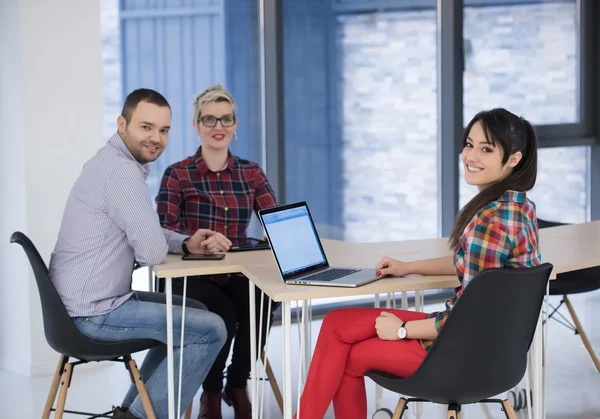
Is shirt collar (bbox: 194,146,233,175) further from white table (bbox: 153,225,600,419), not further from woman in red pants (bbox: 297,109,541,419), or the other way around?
woman in red pants (bbox: 297,109,541,419)

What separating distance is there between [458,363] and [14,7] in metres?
2.84

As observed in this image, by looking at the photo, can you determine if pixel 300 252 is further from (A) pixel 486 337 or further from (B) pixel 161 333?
(A) pixel 486 337

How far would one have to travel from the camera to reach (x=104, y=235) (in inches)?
113

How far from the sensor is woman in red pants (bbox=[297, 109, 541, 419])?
2365 millimetres

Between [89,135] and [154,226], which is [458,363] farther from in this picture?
[89,135]

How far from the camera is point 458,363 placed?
2.31m

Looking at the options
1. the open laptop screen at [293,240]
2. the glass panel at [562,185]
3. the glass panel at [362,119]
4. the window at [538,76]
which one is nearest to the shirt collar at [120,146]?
the open laptop screen at [293,240]

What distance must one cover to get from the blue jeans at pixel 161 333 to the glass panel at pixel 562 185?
12.6 ft

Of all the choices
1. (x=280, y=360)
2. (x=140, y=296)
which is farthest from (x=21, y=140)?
(x=280, y=360)

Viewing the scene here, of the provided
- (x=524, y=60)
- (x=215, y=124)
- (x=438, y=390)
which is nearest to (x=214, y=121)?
(x=215, y=124)

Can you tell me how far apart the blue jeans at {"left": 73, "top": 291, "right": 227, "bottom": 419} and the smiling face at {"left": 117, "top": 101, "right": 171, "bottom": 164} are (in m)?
0.50

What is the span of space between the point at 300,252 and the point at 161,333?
550 mm

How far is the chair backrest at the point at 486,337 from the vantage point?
7.34 feet

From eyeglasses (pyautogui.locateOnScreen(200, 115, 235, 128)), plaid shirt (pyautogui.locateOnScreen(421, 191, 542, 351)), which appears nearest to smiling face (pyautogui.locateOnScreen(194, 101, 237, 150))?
eyeglasses (pyautogui.locateOnScreen(200, 115, 235, 128))
